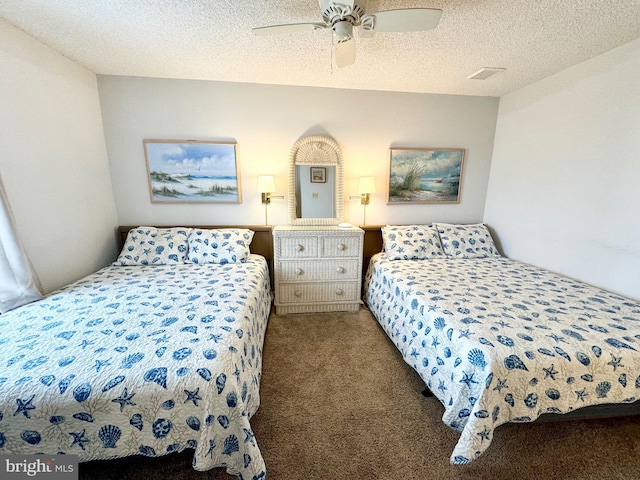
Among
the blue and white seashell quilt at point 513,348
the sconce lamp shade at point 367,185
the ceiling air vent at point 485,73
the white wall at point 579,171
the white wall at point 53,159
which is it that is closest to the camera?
the blue and white seashell quilt at point 513,348

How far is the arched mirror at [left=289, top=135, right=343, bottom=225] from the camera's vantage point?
2658mm

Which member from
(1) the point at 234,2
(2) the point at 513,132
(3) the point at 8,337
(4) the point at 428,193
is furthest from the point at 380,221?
(3) the point at 8,337

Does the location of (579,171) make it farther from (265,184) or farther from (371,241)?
(265,184)

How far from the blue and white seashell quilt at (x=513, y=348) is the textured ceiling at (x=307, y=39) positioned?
168 centimetres

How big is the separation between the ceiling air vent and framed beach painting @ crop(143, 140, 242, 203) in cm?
228

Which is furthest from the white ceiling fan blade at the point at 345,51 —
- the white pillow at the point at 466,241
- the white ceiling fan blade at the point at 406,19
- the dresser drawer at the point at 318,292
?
the white pillow at the point at 466,241

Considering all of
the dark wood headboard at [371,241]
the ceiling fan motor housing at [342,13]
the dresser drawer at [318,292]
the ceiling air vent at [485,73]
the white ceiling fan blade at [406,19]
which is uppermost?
the ceiling air vent at [485,73]

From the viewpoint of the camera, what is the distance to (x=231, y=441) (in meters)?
1.04

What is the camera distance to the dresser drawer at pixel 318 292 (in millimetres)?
2553

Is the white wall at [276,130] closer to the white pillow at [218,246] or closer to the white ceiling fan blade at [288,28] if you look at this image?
the white pillow at [218,246]

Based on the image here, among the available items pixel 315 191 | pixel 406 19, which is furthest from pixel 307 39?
pixel 315 191

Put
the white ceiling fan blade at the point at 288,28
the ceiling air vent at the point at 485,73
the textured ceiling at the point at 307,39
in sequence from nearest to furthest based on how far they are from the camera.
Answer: the white ceiling fan blade at the point at 288,28 → the textured ceiling at the point at 307,39 → the ceiling air vent at the point at 485,73

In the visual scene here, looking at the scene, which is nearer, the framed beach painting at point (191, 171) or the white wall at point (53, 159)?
the white wall at point (53, 159)

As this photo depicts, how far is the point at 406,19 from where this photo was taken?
4.24ft
